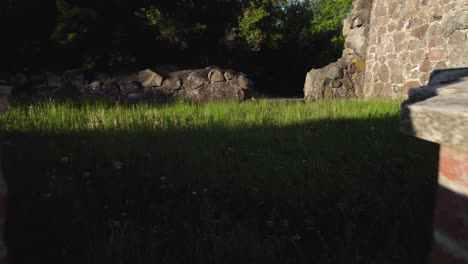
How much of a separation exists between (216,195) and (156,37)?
741 cm

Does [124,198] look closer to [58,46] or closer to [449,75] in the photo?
[449,75]

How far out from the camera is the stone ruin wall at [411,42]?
17.4 feet

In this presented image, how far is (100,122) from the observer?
3.87 m

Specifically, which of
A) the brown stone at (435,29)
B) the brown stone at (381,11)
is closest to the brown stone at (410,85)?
the brown stone at (435,29)

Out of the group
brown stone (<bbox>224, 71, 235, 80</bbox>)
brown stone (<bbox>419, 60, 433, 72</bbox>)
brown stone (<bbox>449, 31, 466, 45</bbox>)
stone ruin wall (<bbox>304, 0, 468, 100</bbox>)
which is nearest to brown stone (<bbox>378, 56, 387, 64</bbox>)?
stone ruin wall (<bbox>304, 0, 468, 100</bbox>)

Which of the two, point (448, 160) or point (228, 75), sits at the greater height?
point (228, 75)

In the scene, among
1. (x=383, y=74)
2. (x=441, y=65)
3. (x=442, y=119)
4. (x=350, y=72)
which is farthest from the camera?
(x=350, y=72)

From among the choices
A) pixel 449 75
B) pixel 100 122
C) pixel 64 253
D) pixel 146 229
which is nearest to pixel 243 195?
pixel 146 229

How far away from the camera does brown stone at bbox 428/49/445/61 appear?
18.7 ft

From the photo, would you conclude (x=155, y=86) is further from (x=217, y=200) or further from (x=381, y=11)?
(x=217, y=200)

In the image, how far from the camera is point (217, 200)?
1928 mm

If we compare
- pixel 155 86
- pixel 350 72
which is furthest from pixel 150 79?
pixel 350 72

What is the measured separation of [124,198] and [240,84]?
5.16 meters

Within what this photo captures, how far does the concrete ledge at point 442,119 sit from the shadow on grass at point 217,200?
660 mm
